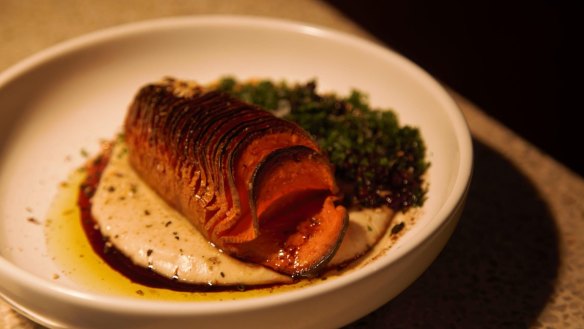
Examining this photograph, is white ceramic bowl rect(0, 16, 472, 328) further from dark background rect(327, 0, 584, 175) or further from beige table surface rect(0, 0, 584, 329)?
dark background rect(327, 0, 584, 175)

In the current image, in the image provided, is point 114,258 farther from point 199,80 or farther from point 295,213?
point 199,80

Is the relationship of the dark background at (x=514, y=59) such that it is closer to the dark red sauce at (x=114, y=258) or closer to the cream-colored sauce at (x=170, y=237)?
the cream-colored sauce at (x=170, y=237)

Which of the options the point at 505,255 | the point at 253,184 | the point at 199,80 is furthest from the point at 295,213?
the point at 199,80

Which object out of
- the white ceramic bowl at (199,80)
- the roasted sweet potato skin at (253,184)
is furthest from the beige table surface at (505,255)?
the roasted sweet potato skin at (253,184)

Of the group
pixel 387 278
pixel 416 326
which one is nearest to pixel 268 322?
pixel 387 278

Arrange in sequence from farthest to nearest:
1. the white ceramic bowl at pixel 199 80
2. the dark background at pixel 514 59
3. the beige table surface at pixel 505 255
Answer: the dark background at pixel 514 59 < the beige table surface at pixel 505 255 < the white ceramic bowl at pixel 199 80

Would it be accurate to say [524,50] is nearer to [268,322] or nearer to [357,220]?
[357,220]
